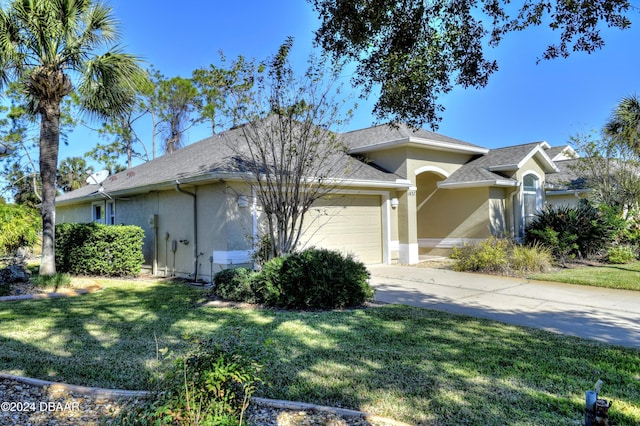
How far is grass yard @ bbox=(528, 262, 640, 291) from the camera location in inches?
403

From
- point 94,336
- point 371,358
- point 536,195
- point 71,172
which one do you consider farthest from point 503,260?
point 71,172

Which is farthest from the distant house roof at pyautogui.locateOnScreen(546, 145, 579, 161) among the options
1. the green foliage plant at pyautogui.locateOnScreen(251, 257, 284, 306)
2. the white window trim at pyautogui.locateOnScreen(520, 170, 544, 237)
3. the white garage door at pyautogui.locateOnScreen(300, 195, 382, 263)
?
the green foliage plant at pyautogui.locateOnScreen(251, 257, 284, 306)

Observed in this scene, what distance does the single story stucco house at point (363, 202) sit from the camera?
36.2 ft

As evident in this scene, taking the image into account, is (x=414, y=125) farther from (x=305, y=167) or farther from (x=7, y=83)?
(x=7, y=83)

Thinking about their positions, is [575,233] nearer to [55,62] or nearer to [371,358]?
[371,358]

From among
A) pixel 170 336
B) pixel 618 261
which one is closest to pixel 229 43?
pixel 170 336

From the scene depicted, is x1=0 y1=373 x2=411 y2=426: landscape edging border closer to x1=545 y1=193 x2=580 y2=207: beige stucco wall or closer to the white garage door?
the white garage door

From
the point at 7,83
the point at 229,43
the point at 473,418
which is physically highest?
the point at 229,43

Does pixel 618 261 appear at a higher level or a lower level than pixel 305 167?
lower

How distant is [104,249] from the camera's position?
1247cm

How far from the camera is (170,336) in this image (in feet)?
18.6

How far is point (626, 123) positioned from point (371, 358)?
19.0 metres

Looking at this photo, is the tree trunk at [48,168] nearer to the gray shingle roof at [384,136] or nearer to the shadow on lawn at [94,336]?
the shadow on lawn at [94,336]

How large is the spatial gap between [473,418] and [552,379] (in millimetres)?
1399
